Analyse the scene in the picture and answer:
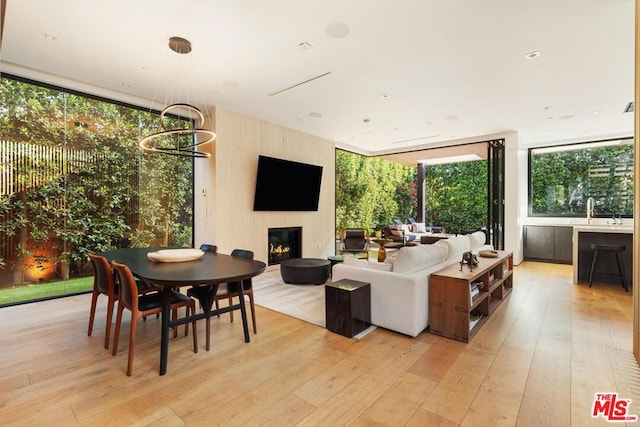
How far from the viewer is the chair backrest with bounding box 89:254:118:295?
277cm

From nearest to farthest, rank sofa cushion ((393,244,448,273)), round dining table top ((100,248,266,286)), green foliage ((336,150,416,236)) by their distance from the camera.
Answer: round dining table top ((100,248,266,286)) → sofa cushion ((393,244,448,273)) → green foliage ((336,150,416,236))

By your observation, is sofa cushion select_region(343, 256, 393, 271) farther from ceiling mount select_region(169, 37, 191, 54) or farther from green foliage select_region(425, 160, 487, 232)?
green foliage select_region(425, 160, 487, 232)

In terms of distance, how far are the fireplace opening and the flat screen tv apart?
479 millimetres

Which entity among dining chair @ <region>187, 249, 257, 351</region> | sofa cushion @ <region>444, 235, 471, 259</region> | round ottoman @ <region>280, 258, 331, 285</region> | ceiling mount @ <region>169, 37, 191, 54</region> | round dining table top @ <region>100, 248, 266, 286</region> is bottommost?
round ottoman @ <region>280, 258, 331, 285</region>

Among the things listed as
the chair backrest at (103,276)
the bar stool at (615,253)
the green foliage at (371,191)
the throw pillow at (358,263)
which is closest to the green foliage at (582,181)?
the bar stool at (615,253)

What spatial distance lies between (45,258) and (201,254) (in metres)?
2.73

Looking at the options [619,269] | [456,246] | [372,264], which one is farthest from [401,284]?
[619,269]

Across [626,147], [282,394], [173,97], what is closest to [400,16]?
[282,394]

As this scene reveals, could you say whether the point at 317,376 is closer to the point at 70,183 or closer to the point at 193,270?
the point at 193,270

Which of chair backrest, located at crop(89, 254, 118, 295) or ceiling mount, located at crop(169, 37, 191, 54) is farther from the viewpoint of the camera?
ceiling mount, located at crop(169, 37, 191, 54)

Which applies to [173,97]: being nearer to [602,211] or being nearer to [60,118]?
[60,118]

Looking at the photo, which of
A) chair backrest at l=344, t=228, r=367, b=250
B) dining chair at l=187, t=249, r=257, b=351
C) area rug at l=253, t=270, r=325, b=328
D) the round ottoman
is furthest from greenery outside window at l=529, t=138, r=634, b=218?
dining chair at l=187, t=249, r=257, b=351

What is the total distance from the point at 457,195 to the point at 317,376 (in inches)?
405

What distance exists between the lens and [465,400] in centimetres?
201
